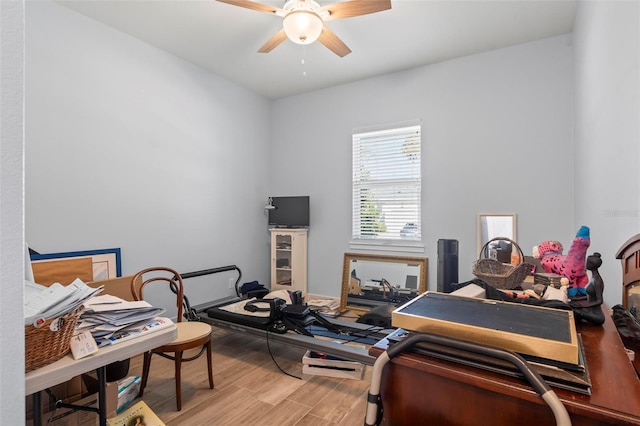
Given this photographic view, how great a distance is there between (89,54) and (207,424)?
10.4 feet

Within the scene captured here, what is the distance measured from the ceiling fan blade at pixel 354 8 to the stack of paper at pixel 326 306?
307cm

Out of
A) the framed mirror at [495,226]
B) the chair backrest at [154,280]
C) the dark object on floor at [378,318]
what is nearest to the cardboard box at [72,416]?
the chair backrest at [154,280]

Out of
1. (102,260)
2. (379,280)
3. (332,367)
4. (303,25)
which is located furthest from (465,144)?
(102,260)

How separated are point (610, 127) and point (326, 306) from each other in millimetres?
3233

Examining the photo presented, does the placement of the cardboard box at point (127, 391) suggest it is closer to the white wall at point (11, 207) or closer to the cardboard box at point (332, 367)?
the cardboard box at point (332, 367)

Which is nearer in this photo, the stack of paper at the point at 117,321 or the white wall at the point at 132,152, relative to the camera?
the stack of paper at the point at 117,321

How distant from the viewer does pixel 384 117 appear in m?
4.15

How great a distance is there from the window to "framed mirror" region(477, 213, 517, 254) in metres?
0.69

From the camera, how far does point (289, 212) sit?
15.4 ft

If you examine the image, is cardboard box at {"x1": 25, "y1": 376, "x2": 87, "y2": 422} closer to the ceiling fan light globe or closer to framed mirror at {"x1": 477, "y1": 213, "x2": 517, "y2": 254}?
the ceiling fan light globe

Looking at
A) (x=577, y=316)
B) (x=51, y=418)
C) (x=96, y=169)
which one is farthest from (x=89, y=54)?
(x=577, y=316)

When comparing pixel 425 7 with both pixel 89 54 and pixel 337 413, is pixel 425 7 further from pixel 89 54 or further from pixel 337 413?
pixel 337 413

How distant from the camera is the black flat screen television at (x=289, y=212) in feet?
15.1

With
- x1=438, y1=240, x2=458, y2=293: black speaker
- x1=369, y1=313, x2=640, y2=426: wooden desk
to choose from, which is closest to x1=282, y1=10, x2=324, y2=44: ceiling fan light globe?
x1=438, y1=240, x2=458, y2=293: black speaker
